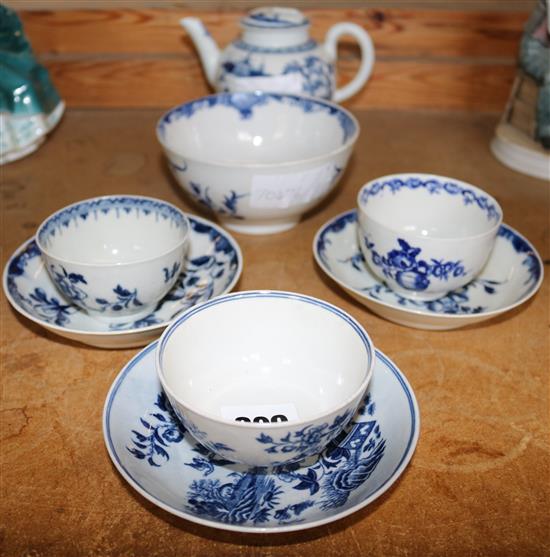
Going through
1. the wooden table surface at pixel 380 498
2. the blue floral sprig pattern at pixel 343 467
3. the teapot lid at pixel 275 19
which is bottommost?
the wooden table surface at pixel 380 498

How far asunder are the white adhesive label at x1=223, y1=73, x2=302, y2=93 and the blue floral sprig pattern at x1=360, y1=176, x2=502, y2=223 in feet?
0.93

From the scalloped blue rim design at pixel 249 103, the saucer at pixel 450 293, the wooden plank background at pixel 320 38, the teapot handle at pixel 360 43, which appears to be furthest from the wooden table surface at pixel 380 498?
the wooden plank background at pixel 320 38

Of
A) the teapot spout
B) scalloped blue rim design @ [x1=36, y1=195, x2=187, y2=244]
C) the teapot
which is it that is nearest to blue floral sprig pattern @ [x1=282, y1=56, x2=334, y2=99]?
the teapot

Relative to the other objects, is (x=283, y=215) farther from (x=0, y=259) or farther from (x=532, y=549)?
(x=532, y=549)

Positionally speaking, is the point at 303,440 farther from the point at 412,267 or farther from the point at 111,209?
the point at 111,209

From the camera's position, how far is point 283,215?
2.61ft

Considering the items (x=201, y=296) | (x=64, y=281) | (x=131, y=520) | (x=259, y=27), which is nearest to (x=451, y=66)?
(x=259, y=27)

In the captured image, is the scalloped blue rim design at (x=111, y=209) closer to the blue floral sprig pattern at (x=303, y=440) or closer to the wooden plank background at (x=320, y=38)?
the blue floral sprig pattern at (x=303, y=440)

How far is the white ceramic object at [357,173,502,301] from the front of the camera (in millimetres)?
639

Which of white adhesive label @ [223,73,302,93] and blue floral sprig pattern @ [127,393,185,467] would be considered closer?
blue floral sprig pattern @ [127,393,185,467]

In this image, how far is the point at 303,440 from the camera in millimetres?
432

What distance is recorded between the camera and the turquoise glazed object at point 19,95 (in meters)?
0.94

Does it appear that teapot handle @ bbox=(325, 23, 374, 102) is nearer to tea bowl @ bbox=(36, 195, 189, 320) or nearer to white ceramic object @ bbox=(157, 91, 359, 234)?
white ceramic object @ bbox=(157, 91, 359, 234)

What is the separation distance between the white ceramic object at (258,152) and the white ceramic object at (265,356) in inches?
8.8
